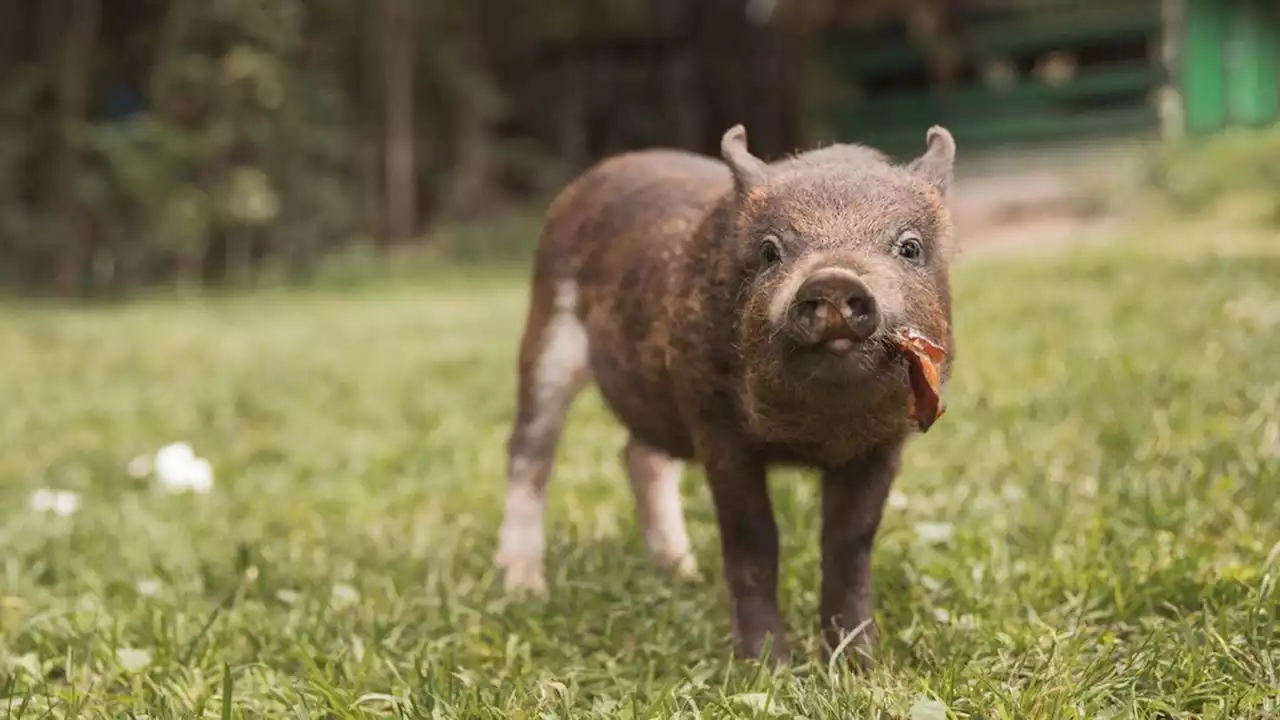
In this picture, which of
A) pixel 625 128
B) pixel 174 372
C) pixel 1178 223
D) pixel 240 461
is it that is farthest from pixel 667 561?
pixel 625 128

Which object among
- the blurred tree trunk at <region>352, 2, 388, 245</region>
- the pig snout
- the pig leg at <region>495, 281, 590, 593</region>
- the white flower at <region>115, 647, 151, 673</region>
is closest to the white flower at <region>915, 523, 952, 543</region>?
the pig leg at <region>495, 281, 590, 593</region>

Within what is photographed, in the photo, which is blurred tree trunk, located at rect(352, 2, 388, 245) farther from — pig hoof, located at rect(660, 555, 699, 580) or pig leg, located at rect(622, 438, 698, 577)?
pig hoof, located at rect(660, 555, 699, 580)

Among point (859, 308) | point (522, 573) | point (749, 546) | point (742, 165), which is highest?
point (742, 165)

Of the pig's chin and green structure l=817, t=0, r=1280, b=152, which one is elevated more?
green structure l=817, t=0, r=1280, b=152

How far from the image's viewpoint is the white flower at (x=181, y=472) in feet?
16.4

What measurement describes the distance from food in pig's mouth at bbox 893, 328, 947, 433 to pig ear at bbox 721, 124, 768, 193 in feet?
1.60

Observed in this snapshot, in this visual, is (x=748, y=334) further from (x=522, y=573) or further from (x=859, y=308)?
(x=522, y=573)

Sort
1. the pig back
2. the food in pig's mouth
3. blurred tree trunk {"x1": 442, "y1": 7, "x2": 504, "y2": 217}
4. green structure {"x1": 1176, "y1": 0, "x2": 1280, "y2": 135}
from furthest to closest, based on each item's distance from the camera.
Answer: blurred tree trunk {"x1": 442, "y1": 7, "x2": 504, "y2": 217} → green structure {"x1": 1176, "y1": 0, "x2": 1280, "y2": 135} → the pig back → the food in pig's mouth

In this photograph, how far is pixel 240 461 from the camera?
5.61m

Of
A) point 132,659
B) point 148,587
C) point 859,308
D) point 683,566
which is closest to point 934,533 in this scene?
point 683,566

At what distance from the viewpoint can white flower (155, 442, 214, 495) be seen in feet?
16.4

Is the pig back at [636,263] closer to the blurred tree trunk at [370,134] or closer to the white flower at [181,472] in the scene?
the white flower at [181,472]

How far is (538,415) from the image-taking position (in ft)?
11.8

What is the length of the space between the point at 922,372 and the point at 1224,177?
10843 millimetres
